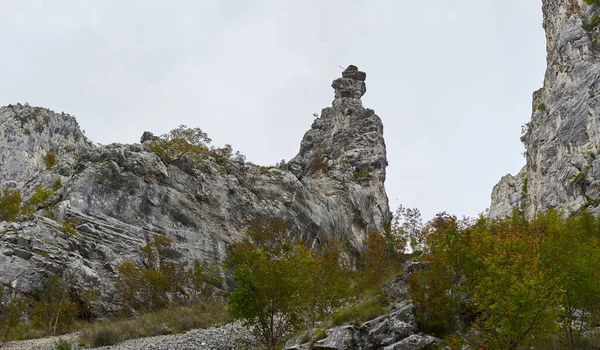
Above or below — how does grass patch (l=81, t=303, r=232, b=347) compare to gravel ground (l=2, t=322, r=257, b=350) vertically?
above

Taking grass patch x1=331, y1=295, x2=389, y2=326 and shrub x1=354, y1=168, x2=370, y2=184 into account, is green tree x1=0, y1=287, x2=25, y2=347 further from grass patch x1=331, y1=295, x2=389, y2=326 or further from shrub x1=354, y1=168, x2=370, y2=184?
shrub x1=354, y1=168, x2=370, y2=184

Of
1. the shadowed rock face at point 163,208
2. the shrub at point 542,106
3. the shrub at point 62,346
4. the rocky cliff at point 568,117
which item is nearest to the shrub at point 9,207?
the shadowed rock face at point 163,208

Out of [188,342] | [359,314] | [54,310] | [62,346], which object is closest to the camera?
[359,314]

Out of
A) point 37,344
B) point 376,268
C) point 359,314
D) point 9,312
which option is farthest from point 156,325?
point 376,268

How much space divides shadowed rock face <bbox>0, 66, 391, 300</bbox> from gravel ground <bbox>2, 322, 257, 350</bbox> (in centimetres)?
981

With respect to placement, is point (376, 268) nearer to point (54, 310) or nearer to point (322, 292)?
point (322, 292)

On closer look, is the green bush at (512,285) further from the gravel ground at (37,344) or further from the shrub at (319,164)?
the shrub at (319,164)

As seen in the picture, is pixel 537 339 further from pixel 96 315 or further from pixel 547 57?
pixel 547 57

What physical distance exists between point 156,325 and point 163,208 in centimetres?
1923

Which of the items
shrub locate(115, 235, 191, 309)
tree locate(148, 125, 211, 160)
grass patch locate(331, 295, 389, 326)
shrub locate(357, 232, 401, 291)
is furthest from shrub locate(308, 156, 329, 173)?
grass patch locate(331, 295, 389, 326)

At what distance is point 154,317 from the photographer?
112ft

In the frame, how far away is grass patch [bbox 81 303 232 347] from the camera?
2903 centimetres

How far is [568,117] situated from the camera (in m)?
55.6

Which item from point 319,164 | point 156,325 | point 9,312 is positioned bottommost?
point 156,325
